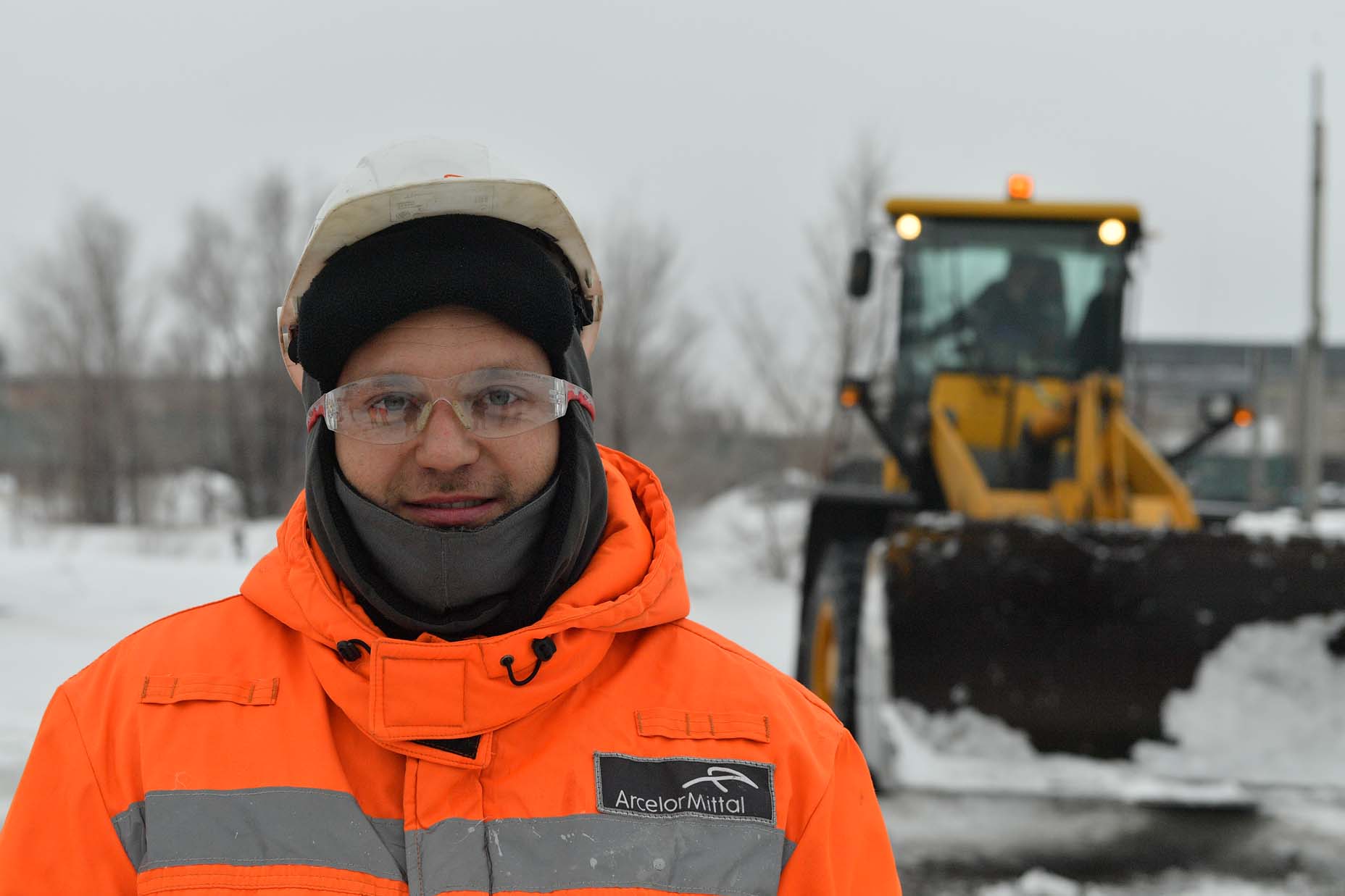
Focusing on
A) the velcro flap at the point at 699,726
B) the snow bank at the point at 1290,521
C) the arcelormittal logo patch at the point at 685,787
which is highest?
the velcro flap at the point at 699,726

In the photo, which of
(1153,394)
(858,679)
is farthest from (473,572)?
(1153,394)

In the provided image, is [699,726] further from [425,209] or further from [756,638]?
[756,638]

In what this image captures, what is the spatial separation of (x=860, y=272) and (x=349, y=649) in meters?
4.98

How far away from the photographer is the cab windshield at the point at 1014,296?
21.0 feet

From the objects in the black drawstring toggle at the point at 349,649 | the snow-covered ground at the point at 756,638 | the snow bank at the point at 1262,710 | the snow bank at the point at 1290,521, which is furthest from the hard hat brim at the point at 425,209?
the snow bank at the point at 1290,521

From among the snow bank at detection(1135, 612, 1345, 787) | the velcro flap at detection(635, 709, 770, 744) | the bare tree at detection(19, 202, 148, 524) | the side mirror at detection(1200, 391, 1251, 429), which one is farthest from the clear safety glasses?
the bare tree at detection(19, 202, 148, 524)

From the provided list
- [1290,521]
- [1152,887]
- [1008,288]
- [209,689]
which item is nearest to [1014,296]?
[1008,288]

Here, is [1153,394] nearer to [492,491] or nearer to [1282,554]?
[1282,554]

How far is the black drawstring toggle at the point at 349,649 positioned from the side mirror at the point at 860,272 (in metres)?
4.95

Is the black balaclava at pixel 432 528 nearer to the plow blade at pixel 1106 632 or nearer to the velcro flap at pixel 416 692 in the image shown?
the velcro flap at pixel 416 692

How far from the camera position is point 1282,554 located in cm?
461

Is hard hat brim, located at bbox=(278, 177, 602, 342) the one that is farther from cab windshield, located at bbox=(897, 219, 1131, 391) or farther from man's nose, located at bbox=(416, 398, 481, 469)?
cab windshield, located at bbox=(897, 219, 1131, 391)

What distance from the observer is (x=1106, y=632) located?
4559mm

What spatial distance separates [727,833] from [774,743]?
0.42 feet
